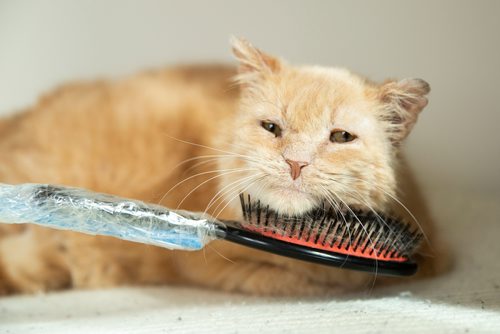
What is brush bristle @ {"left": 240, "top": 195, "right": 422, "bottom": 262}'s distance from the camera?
3.29 feet

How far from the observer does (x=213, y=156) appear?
115 centimetres

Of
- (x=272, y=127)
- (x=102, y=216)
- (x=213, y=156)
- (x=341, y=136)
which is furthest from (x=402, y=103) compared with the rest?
(x=102, y=216)

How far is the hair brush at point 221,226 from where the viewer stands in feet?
3.12

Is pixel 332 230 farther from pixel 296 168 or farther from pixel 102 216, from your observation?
pixel 102 216

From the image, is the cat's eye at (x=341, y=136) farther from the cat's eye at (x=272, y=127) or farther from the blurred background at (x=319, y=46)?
the blurred background at (x=319, y=46)

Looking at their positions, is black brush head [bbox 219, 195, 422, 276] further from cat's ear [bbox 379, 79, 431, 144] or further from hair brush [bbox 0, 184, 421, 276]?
cat's ear [bbox 379, 79, 431, 144]

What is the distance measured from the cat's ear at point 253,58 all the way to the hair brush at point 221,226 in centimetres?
29

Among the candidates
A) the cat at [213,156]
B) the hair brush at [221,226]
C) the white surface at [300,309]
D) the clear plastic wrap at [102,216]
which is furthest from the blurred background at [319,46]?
the clear plastic wrap at [102,216]

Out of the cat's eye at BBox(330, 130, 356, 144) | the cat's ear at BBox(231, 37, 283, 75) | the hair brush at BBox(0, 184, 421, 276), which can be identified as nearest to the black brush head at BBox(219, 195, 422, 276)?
the hair brush at BBox(0, 184, 421, 276)

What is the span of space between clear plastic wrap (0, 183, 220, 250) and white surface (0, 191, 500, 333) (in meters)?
0.17

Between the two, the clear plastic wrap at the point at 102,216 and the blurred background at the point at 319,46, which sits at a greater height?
the blurred background at the point at 319,46

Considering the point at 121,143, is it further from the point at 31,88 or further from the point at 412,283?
the point at 412,283

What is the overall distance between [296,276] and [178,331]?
34 centimetres

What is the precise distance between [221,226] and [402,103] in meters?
0.43
